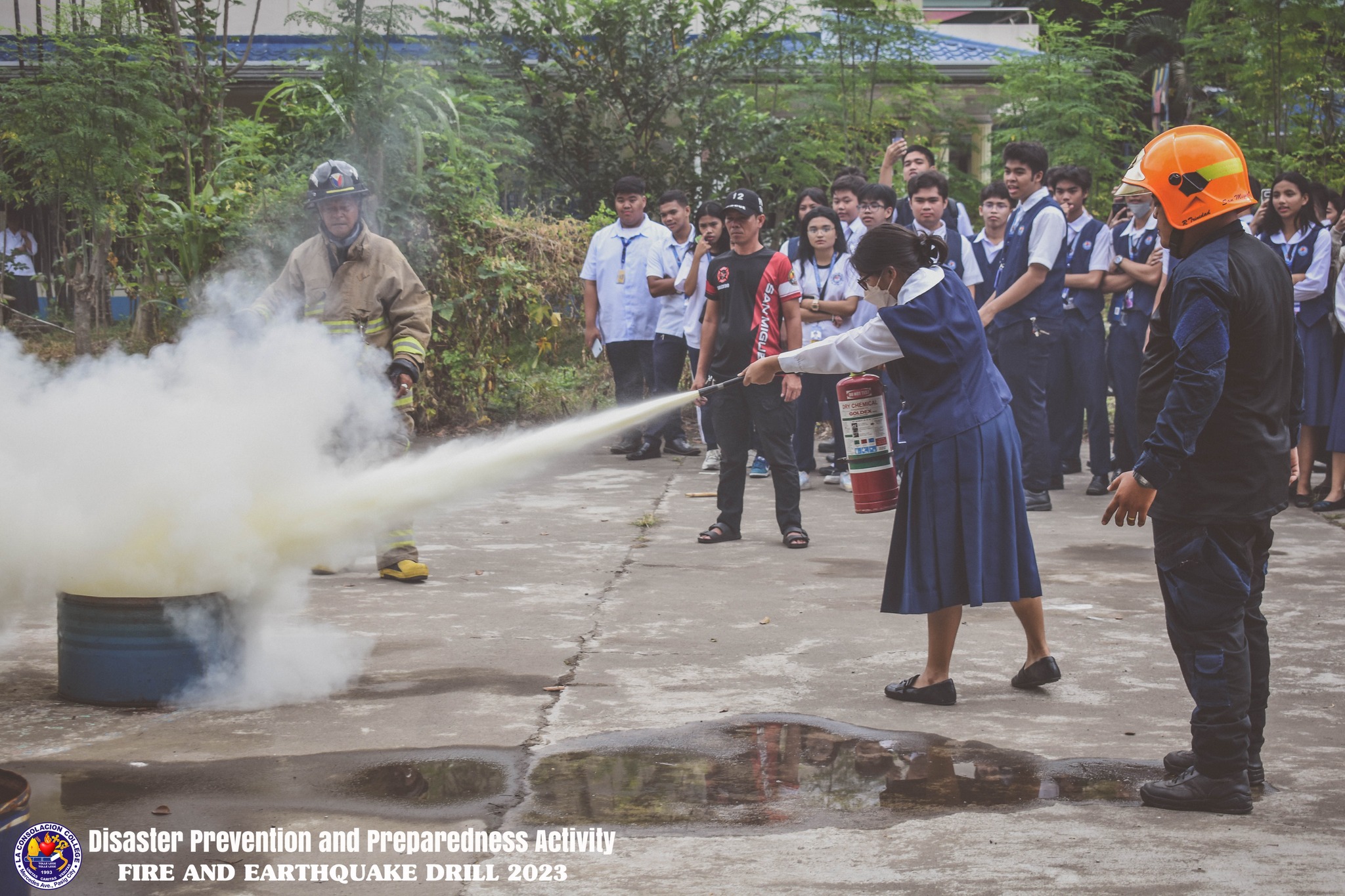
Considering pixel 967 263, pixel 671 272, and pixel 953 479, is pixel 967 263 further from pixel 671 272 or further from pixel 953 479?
pixel 953 479

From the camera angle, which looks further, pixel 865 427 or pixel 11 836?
pixel 865 427

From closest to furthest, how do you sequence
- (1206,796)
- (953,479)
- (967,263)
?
(1206,796), (953,479), (967,263)

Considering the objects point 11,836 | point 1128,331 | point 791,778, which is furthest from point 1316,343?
point 11,836

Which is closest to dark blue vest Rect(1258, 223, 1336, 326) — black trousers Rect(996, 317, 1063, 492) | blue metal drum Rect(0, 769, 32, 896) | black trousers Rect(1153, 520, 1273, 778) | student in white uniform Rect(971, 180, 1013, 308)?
black trousers Rect(996, 317, 1063, 492)

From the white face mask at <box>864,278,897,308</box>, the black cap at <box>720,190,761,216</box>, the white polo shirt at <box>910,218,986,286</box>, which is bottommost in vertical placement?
the white face mask at <box>864,278,897,308</box>

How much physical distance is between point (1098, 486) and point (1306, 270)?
210cm

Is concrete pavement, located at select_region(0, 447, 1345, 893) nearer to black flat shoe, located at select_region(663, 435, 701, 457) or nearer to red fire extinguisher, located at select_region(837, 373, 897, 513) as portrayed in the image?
red fire extinguisher, located at select_region(837, 373, 897, 513)

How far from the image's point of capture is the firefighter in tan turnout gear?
678 cm

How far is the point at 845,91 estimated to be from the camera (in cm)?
1477

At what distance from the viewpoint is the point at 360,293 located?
6879 millimetres

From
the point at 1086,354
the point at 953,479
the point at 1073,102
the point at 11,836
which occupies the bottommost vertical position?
the point at 11,836

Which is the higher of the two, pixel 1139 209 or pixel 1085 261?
pixel 1139 209

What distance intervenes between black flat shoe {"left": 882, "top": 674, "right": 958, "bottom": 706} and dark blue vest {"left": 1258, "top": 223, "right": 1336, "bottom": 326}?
18.1ft

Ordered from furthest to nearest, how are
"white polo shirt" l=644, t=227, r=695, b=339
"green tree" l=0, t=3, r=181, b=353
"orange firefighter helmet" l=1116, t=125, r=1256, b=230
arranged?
"green tree" l=0, t=3, r=181, b=353
"white polo shirt" l=644, t=227, r=695, b=339
"orange firefighter helmet" l=1116, t=125, r=1256, b=230
